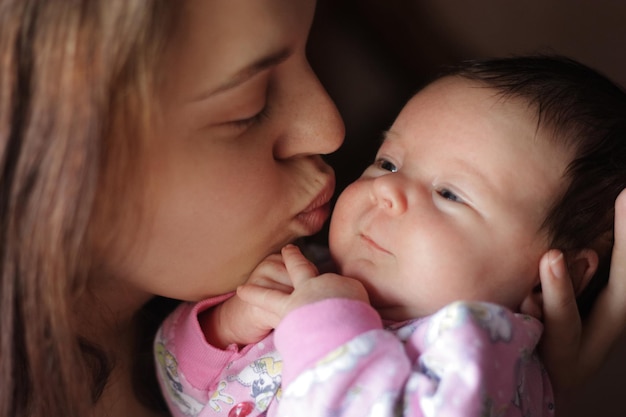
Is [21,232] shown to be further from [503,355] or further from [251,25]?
[503,355]

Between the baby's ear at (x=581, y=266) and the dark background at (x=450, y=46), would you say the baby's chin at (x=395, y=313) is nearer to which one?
the baby's ear at (x=581, y=266)

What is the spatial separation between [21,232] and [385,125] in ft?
2.93

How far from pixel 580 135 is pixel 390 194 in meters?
0.26

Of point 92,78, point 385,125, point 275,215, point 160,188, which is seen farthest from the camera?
point 385,125

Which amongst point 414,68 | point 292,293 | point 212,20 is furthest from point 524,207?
point 414,68

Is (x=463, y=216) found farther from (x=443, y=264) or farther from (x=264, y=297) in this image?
(x=264, y=297)

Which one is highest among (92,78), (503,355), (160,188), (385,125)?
(92,78)

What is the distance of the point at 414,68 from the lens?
1.60 m

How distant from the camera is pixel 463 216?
94 centimetres

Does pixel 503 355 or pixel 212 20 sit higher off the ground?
pixel 212 20

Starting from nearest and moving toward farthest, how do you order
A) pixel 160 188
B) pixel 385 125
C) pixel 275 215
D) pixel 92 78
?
pixel 92 78 → pixel 160 188 → pixel 275 215 → pixel 385 125

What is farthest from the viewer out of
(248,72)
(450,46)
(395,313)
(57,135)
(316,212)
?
(450,46)

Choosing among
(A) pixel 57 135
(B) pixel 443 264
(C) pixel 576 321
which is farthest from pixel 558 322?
(A) pixel 57 135

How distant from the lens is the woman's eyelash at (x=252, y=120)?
3.00ft
